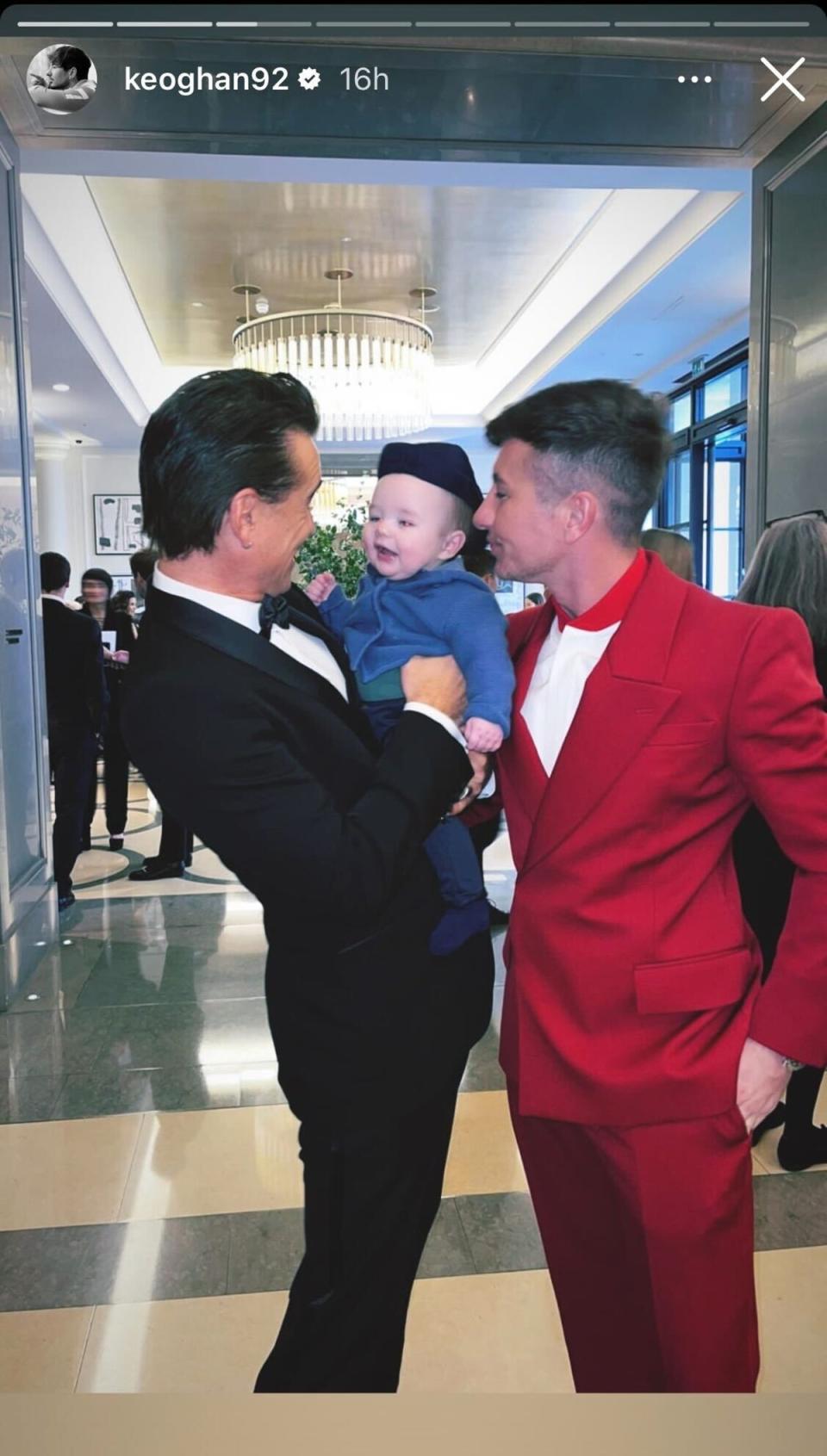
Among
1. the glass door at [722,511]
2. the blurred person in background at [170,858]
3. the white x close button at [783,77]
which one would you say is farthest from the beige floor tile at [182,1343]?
the glass door at [722,511]

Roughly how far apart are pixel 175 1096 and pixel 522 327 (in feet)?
23.0

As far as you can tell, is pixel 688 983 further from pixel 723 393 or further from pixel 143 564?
pixel 723 393

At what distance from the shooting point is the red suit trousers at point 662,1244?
1027mm

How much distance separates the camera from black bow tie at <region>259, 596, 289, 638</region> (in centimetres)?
101

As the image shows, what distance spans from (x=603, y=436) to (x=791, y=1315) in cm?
148

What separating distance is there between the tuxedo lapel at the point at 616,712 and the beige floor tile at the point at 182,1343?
1023 mm

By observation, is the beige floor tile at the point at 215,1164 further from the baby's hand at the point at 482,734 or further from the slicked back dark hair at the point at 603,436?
the slicked back dark hair at the point at 603,436

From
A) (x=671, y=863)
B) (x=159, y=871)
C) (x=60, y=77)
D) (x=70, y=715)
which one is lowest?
(x=159, y=871)

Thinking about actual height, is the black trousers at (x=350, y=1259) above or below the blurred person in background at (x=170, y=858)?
above

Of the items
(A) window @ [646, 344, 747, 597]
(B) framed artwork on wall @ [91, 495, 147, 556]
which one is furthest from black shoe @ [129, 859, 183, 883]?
(A) window @ [646, 344, 747, 597]

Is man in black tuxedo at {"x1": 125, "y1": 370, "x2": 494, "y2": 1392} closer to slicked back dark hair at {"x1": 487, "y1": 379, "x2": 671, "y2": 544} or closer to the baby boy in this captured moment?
the baby boy

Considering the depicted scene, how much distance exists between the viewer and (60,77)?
63 cm

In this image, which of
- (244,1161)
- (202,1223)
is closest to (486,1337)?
(202,1223)

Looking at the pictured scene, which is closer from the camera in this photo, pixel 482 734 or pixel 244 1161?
pixel 482 734
